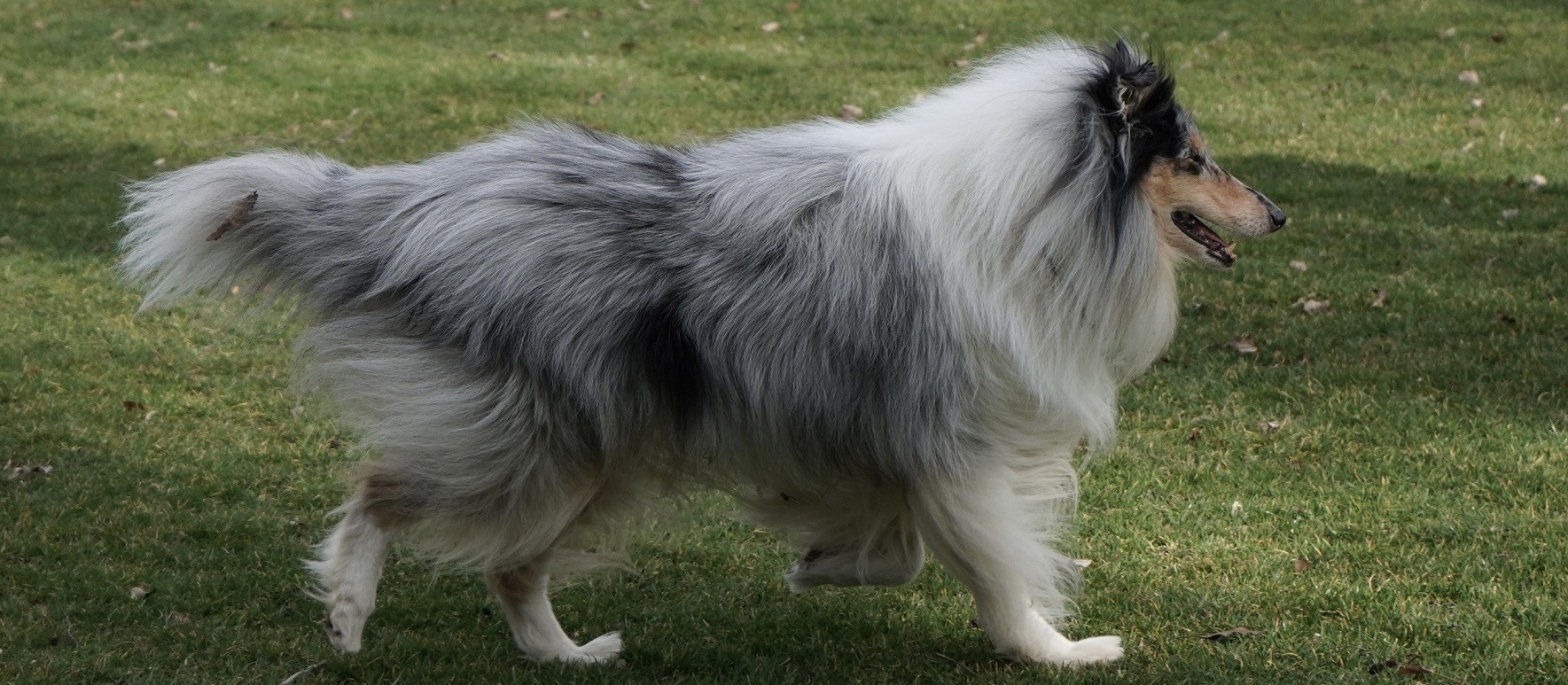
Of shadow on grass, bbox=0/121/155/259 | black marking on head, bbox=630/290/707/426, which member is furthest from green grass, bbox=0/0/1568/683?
black marking on head, bbox=630/290/707/426

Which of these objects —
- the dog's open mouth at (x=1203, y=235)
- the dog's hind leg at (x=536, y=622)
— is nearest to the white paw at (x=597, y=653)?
the dog's hind leg at (x=536, y=622)

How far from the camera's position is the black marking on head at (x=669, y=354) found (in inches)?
147

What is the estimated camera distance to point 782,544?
5168 millimetres

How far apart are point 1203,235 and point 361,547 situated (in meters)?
2.39

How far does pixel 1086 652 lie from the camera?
4.28 meters

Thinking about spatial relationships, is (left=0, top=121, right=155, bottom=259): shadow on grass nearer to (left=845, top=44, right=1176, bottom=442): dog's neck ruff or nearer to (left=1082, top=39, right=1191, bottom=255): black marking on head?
(left=845, top=44, right=1176, bottom=442): dog's neck ruff

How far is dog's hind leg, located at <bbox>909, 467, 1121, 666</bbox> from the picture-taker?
389 centimetres

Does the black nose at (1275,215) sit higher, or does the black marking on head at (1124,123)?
the black marking on head at (1124,123)

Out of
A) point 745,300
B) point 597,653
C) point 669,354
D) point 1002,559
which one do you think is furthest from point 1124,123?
point 597,653

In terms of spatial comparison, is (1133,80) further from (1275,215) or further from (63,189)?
(63,189)

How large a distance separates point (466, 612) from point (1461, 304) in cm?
502

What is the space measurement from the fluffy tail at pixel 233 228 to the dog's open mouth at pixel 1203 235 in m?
2.20

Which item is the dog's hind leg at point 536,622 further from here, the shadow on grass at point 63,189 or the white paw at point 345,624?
the shadow on grass at point 63,189

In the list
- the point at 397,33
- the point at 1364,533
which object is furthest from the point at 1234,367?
the point at 397,33
